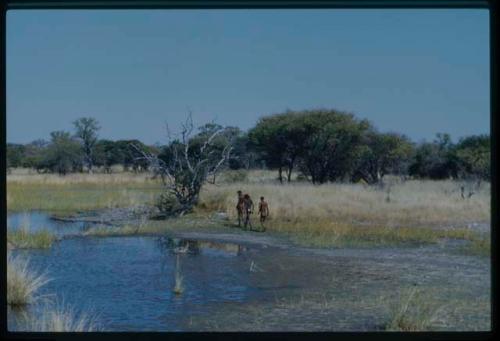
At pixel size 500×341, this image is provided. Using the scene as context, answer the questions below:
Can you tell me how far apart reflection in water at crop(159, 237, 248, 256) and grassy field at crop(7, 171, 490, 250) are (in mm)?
94

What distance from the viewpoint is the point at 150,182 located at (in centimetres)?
476

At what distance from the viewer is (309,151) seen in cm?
483

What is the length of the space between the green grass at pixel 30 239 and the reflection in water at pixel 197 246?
0.65m

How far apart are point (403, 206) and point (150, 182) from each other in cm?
149

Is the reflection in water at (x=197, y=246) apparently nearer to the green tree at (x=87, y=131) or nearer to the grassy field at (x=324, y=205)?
the grassy field at (x=324, y=205)

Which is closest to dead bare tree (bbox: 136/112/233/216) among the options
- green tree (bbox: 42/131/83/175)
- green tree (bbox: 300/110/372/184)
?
green tree (bbox: 42/131/83/175)

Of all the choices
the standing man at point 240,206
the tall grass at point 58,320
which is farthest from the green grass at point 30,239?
the standing man at point 240,206

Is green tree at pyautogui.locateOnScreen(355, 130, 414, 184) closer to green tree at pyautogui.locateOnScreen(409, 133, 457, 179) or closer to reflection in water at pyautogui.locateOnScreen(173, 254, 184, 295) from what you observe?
green tree at pyautogui.locateOnScreen(409, 133, 457, 179)

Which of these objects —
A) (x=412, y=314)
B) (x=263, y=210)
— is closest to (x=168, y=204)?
(x=263, y=210)

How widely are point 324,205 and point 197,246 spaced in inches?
30.9

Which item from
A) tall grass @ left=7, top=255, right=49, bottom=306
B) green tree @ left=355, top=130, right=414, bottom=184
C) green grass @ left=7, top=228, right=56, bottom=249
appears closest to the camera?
tall grass @ left=7, top=255, right=49, bottom=306

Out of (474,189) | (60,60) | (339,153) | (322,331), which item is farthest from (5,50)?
(474,189)

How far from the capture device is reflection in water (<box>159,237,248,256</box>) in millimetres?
4754

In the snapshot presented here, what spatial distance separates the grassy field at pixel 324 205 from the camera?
473 centimetres
